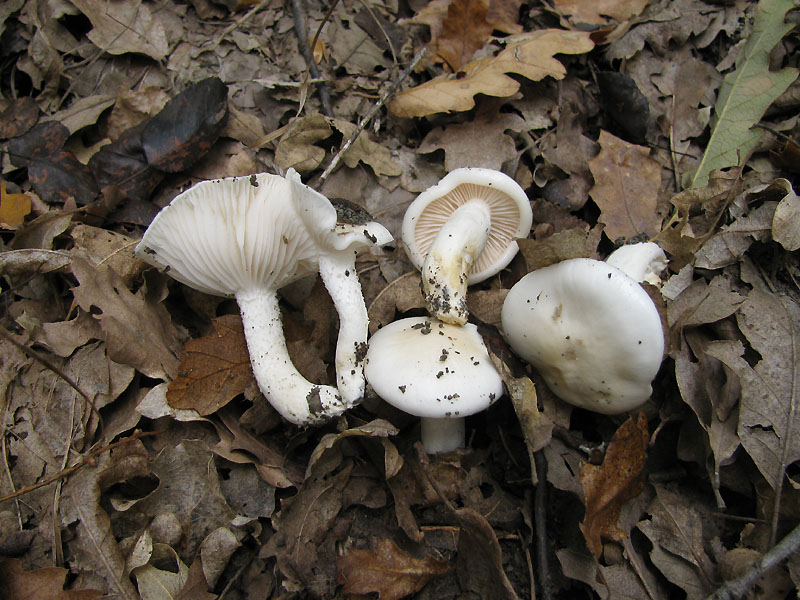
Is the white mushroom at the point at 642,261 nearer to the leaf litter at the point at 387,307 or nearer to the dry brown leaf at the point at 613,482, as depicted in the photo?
the leaf litter at the point at 387,307

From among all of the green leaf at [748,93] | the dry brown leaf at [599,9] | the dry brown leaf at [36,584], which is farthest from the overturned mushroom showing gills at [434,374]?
the dry brown leaf at [599,9]

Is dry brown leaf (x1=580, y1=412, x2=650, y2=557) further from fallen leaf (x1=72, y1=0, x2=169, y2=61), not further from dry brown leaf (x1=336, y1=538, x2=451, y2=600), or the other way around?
fallen leaf (x1=72, y1=0, x2=169, y2=61)

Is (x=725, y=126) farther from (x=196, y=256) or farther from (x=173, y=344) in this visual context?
(x=173, y=344)

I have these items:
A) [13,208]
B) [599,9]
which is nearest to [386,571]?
[13,208]

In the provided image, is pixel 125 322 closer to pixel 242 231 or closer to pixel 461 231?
pixel 242 231

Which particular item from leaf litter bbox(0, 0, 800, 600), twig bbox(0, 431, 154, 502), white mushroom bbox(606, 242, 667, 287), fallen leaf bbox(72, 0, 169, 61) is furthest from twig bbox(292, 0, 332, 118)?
twig bbox(0, 431, 154, 502)
